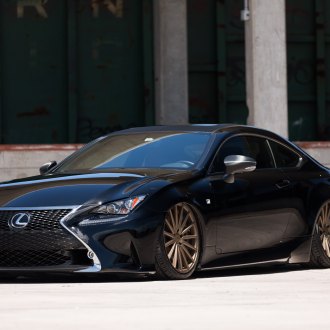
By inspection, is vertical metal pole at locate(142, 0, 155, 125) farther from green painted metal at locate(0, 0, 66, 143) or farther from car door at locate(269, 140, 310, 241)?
car door at locate(269, 140, 310, 241)

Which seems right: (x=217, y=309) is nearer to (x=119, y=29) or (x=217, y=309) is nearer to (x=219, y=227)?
(x=219, y=227)

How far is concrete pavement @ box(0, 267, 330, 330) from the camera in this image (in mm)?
8047

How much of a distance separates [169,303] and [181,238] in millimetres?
2082

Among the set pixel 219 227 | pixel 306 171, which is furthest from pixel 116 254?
pixel 306 171

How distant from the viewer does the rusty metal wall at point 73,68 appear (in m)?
28.5

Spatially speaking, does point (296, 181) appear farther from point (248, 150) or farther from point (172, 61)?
point (172, 61)

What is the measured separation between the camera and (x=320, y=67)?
30.8 meters

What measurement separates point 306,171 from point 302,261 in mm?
856

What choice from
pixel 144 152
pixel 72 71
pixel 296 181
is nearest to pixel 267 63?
pixel 72 71

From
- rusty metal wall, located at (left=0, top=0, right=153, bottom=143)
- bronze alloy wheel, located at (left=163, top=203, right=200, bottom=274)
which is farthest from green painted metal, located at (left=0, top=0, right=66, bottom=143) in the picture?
bronze alloy wheel, located at (left=163, top=203, right=200, bottom=274)

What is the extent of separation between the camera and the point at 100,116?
29.1m

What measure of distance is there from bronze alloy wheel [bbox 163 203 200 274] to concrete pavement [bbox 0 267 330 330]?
19 centimetres

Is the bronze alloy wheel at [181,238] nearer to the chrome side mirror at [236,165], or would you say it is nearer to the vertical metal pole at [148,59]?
the chrome side mirror at [236,165]

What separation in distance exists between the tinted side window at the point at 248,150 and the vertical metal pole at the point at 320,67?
18161mm
